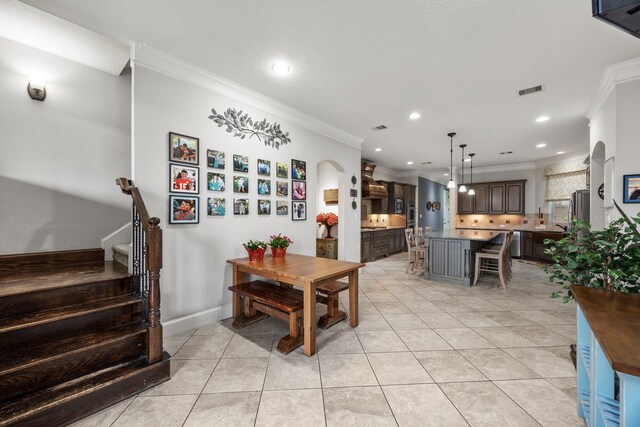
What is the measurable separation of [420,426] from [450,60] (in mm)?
3106

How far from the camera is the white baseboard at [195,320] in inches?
107

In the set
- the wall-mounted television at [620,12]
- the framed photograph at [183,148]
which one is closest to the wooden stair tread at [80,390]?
the framed photograph at [183,148]

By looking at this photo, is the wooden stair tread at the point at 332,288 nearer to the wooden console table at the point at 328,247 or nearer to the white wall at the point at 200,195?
the white wall at the point at 200,195

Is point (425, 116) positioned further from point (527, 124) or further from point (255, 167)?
point (255, 167)

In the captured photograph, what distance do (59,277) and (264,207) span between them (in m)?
2.11

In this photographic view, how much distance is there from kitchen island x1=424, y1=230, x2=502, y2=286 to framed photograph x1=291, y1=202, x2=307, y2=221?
2.67 meters

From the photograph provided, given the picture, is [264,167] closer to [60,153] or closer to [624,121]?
[60,153]

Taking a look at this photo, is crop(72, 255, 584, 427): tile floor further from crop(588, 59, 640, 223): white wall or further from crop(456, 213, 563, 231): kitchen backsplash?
crop(456, 213, 563, 231): kitchen backsplash

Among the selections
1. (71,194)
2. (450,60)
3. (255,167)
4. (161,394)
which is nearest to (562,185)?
(450,60)

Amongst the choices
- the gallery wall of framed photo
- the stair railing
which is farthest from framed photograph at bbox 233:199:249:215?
the stair railing

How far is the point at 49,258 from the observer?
2750 mm

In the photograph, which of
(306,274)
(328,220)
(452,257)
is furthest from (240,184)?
(452,257)

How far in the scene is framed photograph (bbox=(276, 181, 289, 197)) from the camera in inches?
150

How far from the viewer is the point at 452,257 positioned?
4914 mm
